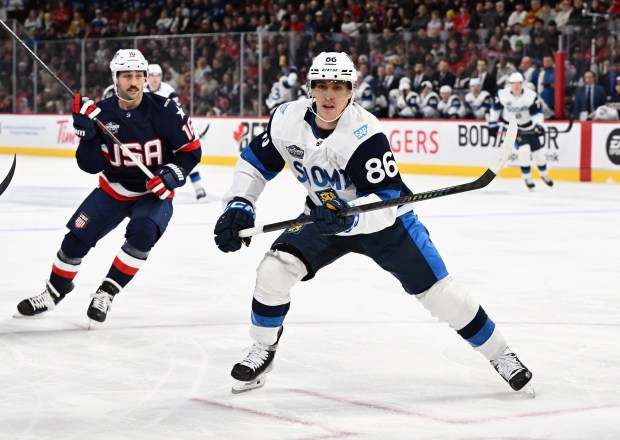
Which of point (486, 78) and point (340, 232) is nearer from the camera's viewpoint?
point (340, 232)

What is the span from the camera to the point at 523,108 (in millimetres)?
13047

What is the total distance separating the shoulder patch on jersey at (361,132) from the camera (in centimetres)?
371

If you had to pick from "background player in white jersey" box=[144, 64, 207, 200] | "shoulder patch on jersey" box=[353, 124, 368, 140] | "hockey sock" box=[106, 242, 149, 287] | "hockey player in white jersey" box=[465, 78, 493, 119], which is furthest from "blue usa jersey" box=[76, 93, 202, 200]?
"hockey player in white jersey" box=[465, 78, 493, 119]

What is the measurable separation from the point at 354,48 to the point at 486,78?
83.5 inches

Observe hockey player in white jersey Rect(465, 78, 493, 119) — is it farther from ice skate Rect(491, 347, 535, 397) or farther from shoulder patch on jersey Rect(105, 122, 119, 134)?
ice skate Rect(491, 347, 535, 397)

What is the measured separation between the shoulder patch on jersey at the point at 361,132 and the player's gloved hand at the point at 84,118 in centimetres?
176

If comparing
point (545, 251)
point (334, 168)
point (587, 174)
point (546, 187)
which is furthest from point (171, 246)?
point (587, 174)

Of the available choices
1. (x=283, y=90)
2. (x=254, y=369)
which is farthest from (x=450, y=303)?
(x=283, y=90)

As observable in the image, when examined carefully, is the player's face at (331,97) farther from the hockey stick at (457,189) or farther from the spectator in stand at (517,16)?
the spectator in stand at (517,16)

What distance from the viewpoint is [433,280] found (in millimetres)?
3785

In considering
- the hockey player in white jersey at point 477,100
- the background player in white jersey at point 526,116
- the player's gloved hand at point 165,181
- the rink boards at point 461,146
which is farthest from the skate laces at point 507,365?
the hockey player in white jersey at point 477,100

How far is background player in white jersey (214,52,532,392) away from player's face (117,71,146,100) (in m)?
1.49

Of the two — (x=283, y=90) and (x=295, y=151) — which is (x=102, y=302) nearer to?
(x=295, y=151)

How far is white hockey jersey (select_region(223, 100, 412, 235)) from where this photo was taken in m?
3.71
